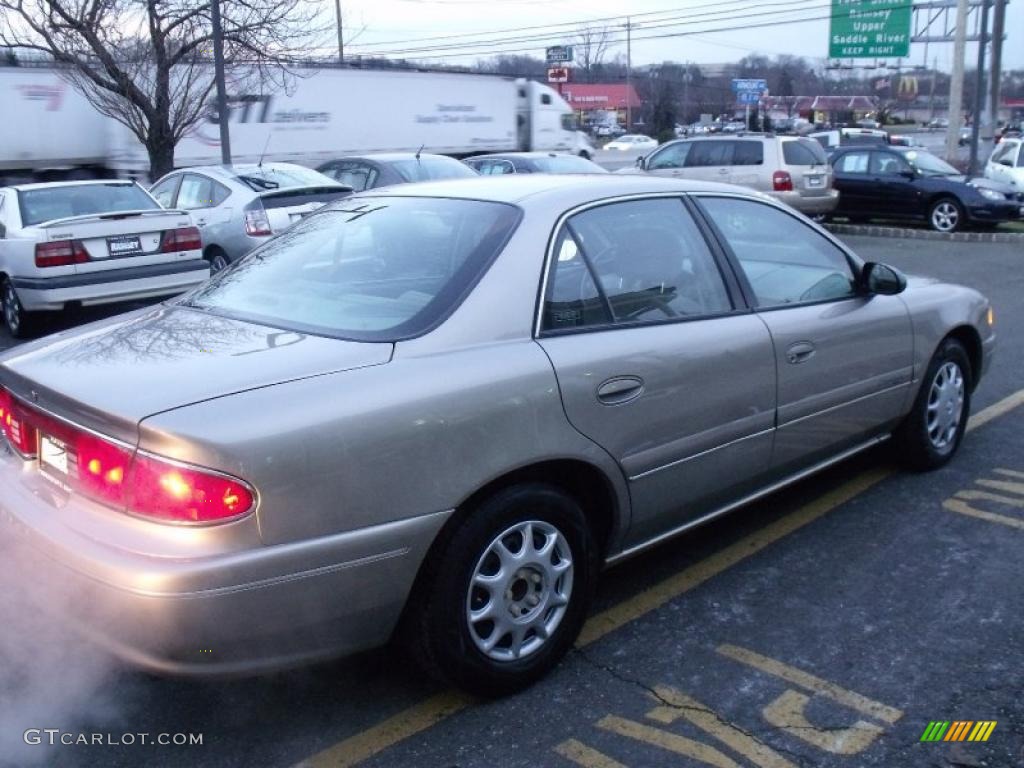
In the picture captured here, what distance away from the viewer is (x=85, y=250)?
897 centimetres

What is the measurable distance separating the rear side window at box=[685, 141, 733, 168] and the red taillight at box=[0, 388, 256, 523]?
16.5 m

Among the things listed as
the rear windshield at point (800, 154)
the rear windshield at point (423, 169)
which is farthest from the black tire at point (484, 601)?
the rear windshield at point (800, 154)

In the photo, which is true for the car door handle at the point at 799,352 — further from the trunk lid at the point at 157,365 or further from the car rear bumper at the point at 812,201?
the car rear bumper at the point at 812,201

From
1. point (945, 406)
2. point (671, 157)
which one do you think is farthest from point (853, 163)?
point (945, 406)

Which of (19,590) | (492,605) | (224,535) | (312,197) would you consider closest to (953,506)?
(492,605)

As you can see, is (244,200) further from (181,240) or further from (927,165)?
(927,165)

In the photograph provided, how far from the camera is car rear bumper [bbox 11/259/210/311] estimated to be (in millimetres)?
8852

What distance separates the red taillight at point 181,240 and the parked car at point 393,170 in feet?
10.4

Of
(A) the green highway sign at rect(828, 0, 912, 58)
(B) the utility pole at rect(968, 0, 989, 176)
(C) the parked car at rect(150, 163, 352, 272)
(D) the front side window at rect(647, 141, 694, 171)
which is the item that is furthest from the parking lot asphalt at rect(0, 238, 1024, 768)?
(A) the green highway sign at rect(828, 0, 912, 58)

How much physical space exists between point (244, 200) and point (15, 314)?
261cm

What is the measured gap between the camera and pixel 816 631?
3617 millimetres

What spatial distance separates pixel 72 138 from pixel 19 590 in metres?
20.4

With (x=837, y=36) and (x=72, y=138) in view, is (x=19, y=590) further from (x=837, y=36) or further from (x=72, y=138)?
(x=837, y=36)

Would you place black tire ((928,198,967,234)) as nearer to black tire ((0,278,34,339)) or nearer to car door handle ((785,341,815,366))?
black tire ((0,278,34,339))
